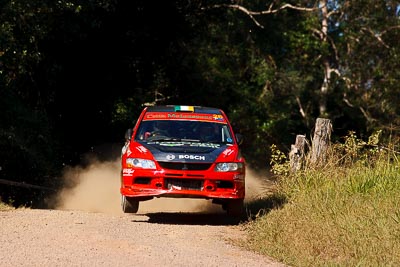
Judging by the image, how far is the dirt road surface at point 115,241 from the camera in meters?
9.92

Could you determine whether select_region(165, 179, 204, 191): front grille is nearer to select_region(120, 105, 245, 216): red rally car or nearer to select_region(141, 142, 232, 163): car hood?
select_region(120, 105, 245, 216): red rally car

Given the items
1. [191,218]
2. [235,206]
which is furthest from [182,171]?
[191,218]

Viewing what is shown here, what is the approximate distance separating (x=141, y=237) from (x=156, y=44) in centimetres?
1753

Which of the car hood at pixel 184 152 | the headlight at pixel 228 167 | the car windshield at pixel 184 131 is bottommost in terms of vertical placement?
the headlight at pixel 228 167

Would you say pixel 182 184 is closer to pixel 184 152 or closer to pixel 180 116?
pixel 184 152

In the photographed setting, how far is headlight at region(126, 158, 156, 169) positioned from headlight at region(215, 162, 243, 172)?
3.22 ft

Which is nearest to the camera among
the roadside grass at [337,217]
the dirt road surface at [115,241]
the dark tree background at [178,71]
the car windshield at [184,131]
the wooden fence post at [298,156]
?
the dirt road surface at [115,241]

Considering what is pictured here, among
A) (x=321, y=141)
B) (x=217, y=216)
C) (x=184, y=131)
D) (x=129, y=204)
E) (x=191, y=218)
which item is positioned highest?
(x=184, y=131)

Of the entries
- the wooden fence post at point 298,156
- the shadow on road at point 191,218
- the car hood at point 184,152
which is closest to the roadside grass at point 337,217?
the wooden fence post at point 298,156

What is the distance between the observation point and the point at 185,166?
13.9m

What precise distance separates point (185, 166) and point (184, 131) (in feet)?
5.07

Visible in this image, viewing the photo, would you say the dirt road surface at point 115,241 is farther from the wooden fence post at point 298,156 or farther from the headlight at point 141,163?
the wooden fence post at point 298,156

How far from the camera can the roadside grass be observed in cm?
1041

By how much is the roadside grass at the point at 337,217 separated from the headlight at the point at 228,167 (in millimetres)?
811
